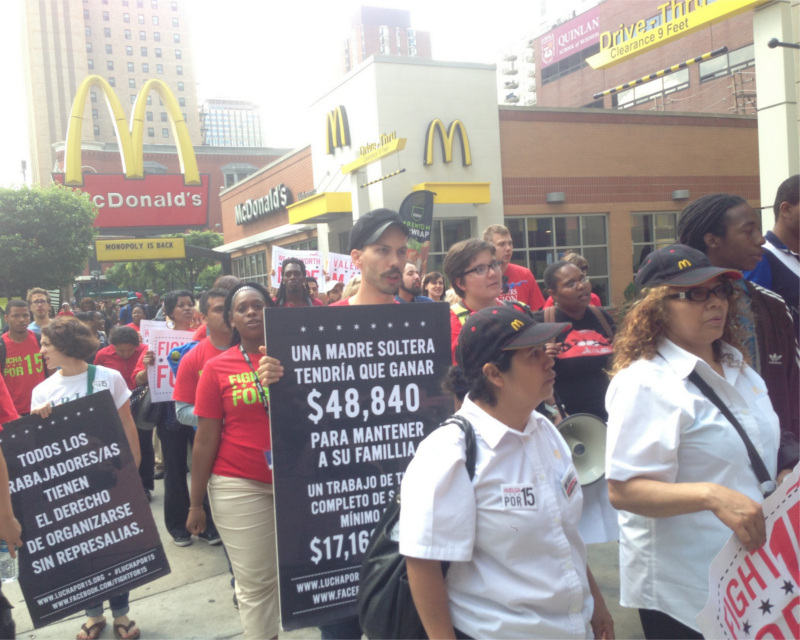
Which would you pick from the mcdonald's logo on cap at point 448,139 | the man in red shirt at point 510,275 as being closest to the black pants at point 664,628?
the man in red shirt at point 510,275

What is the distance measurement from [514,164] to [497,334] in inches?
711

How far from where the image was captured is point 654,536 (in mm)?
2164

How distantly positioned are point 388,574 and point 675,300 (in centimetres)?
130

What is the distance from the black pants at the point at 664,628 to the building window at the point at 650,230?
1942 cm

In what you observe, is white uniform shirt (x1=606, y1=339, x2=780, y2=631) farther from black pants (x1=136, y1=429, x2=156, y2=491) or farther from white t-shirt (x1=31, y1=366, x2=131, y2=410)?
black pants (x1=136, y1=429, x2=156, y2=491)

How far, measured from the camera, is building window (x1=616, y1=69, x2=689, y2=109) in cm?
3616

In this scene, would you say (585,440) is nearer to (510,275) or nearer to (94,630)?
(510,275)

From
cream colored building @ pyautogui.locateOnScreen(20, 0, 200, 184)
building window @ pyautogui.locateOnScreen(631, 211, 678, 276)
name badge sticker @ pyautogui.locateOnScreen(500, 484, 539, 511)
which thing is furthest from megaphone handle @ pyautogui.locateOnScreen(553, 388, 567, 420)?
A: cream colored building @ pyautogui.locateOnScreen(20, 0, 200, 184)

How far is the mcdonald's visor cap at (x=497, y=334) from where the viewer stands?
1906 mm

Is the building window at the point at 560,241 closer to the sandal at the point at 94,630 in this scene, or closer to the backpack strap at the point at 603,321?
the backpack strap at the point at 603,321

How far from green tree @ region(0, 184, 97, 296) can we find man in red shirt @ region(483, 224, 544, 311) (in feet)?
105

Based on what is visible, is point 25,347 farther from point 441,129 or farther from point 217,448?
point 441,129

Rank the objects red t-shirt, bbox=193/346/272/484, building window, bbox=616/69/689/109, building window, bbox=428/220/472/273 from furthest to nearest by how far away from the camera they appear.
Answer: building window, bbox=616/69/689/109, building window, bbox=428/220/472/273, red t-shirt, bbox=193/346/272/484

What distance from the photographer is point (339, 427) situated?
2920mm
